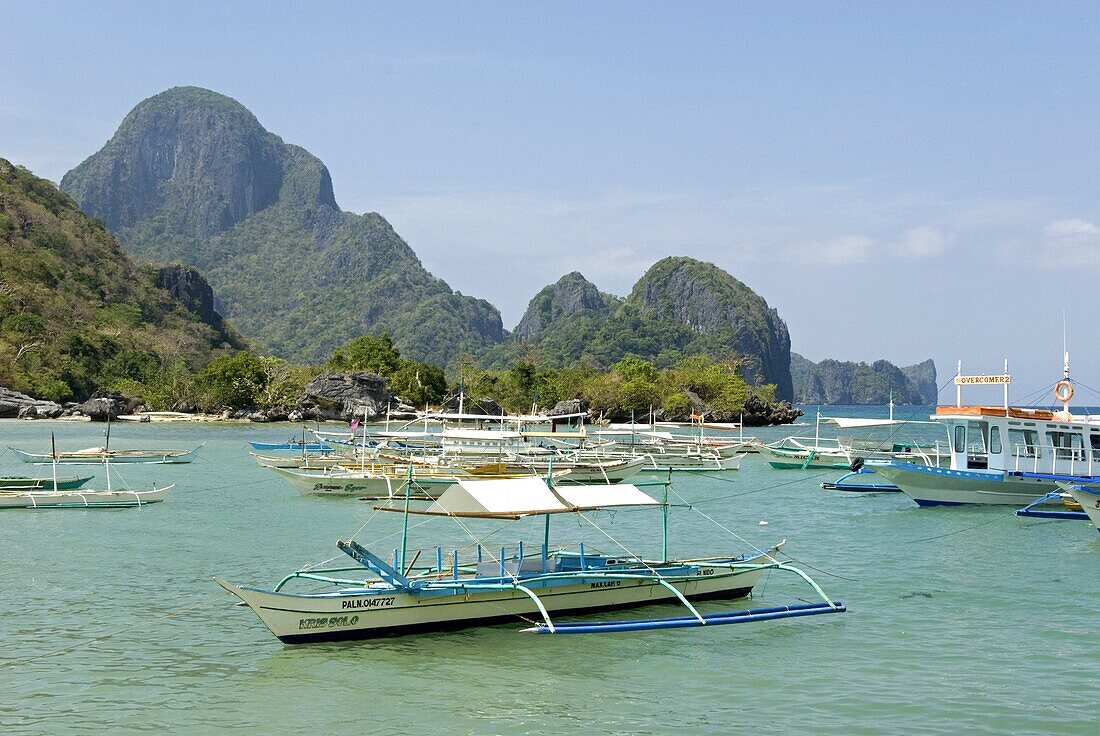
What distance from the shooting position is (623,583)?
1956cm

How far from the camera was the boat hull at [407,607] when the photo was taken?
55.2ft

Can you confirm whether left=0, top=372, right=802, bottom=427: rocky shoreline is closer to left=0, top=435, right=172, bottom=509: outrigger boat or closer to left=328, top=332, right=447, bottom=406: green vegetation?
left=328, top=332, right=447, bottom=406: green vegetation

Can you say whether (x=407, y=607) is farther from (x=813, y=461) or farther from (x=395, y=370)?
(x=395, y=370)

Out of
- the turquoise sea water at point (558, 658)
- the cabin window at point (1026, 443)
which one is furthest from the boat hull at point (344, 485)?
the cabin window at point (1026, 443)

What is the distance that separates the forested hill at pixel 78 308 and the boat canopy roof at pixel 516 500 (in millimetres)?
103037

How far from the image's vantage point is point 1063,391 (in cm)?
3650

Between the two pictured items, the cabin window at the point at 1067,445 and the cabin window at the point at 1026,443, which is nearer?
the cabin window at the point at 1067,445

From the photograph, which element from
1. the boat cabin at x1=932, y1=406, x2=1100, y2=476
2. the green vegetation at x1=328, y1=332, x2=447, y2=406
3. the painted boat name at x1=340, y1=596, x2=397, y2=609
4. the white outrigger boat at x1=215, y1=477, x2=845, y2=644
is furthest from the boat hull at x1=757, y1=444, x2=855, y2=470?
the green vegetation at x1=328, y1=332, x2=447, y2=406

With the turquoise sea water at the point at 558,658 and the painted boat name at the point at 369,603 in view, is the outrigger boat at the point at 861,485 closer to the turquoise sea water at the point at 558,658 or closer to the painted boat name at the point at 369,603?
the turquoise sea water at the point at 558,658

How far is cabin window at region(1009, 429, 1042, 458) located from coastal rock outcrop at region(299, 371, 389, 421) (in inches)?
3609

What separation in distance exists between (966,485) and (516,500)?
984 inches

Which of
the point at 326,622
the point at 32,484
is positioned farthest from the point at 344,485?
the point at 326,622

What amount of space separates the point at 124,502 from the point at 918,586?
27985 mm

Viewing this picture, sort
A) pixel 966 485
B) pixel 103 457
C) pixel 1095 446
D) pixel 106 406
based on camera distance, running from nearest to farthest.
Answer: pixel 1095 446 → pixel 966 485 → pixel 103 457 → pixel 106 406
